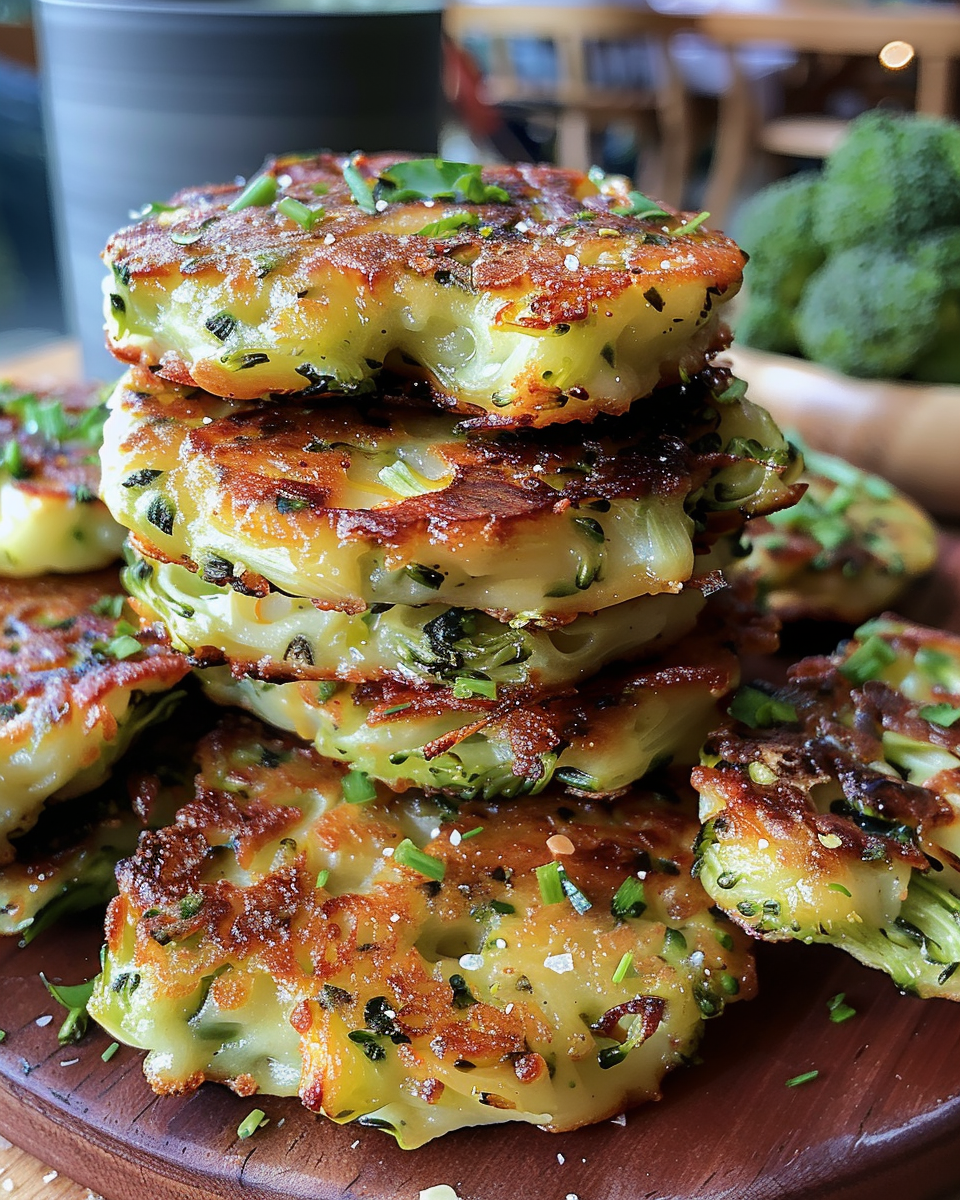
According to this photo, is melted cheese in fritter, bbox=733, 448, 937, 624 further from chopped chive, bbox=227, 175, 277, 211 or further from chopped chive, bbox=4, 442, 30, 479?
chopped chive, bbox=4, 442, 30, 479

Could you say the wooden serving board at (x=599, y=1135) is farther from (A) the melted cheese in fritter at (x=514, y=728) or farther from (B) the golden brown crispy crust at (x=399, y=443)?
(B) the golden brown crispy crust at (x=399, y=443)

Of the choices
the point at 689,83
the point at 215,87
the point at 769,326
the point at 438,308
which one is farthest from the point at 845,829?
the point at 689,83

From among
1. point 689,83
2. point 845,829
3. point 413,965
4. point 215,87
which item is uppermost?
point 215,87

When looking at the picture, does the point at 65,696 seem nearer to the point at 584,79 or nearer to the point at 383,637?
the point at 383,637

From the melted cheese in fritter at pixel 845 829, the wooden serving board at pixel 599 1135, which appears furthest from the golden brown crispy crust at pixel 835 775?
the wooden serving board at pixel 599 1135

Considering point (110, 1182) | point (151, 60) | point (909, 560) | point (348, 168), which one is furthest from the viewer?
point (151, 60)

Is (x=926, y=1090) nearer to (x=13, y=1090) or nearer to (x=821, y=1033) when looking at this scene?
(x=821, y=1033)

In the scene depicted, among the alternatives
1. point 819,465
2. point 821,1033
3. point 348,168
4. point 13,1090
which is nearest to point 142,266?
point 348,168
